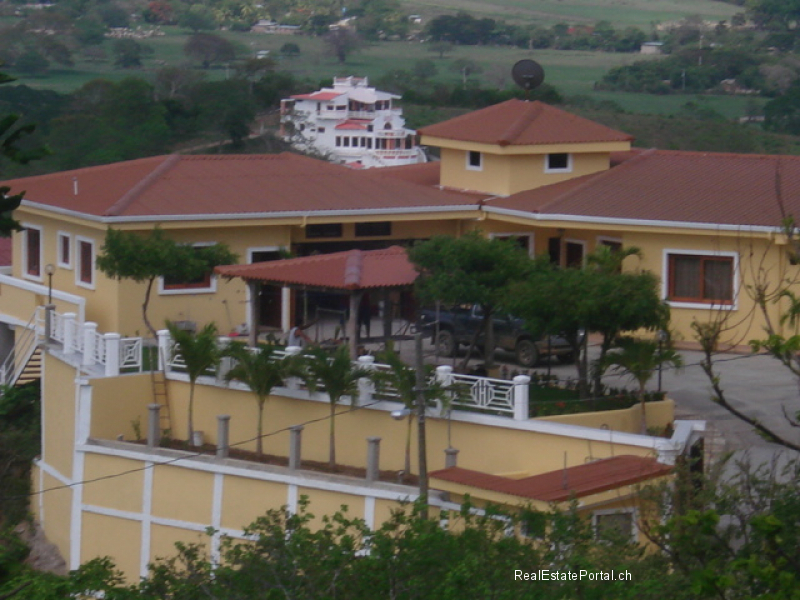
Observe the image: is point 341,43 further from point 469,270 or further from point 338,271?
point 469,270

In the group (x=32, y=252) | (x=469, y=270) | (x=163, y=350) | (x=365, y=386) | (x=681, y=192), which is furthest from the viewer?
(x=32, y=252)

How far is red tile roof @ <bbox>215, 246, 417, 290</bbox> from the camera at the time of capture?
2319 centimetres

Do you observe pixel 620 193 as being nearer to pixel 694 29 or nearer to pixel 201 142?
pixel 201 142

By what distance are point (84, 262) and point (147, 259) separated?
12.2 ft

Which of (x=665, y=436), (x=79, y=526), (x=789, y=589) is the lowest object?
(x=79, y=526)

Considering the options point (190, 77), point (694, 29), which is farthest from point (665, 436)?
point (694, 29)

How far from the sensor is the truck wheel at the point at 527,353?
2473cm

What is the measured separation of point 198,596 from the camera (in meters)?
14.2

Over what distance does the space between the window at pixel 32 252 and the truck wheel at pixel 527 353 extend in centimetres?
1065

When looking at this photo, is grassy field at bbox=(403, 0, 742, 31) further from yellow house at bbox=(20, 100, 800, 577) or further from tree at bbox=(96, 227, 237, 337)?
tree at bbox=(96, 227, 237, 337)

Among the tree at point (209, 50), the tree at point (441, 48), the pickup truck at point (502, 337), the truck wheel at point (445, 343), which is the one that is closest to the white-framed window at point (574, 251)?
the pickup truck at point (502, 337)

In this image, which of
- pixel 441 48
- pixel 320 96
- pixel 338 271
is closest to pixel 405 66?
pixel 441 48

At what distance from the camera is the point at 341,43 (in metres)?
113

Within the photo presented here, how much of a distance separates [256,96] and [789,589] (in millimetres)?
61849
